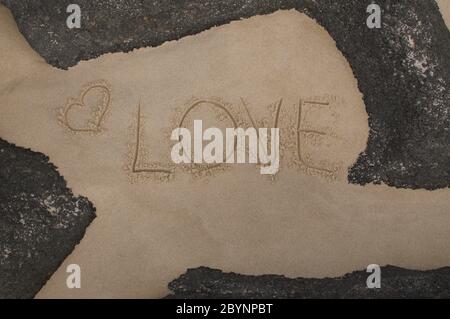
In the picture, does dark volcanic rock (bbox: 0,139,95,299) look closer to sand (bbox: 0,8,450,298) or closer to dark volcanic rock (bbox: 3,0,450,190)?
sand (bbox: 0,8,450,298)

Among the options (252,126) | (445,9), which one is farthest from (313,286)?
(445,9)

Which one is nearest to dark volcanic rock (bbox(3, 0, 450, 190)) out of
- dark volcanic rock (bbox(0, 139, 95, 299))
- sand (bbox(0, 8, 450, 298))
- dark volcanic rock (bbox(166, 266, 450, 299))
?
sand (bbox(0, 8, 450, 298))

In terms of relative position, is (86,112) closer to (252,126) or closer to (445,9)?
(252,126)

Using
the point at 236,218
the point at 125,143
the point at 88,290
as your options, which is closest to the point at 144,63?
the point at 125,143

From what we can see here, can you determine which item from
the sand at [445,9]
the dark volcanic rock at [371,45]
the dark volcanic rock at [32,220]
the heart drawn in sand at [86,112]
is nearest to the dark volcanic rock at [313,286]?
the dark volcanic rock at [371,45]

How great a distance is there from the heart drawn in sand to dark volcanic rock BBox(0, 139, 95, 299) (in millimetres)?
305

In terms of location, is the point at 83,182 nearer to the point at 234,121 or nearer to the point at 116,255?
the point at 116,255

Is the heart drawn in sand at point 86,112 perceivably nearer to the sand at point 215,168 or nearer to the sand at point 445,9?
the sand at point 215,168

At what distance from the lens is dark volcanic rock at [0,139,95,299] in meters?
3.73

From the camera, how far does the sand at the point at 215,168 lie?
12.9ft

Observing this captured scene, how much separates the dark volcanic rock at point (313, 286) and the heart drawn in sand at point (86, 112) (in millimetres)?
1169

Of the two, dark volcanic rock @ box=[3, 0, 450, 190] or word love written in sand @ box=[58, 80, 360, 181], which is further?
word love written in sand @ box=[58, 80, 360, 181]
